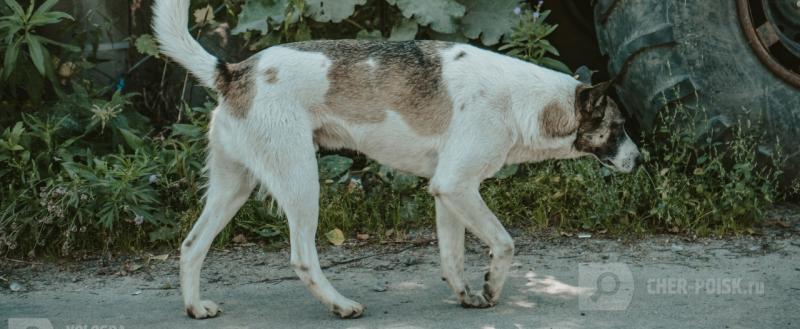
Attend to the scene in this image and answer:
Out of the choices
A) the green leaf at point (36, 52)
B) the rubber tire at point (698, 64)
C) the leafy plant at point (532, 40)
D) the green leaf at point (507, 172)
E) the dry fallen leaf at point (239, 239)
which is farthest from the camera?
the green leaf at point (507, 172)

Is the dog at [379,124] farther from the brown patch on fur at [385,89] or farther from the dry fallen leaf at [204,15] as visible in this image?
the dry fallen leaf at [204,15]

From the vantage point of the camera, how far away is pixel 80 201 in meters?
5.38

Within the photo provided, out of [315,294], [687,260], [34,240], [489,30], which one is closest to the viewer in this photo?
A: [315,294]

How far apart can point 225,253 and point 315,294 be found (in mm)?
1288

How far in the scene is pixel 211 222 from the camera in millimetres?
4441

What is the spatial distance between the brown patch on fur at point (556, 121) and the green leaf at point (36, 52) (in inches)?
105

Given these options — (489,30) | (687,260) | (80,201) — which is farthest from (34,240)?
(687,260)

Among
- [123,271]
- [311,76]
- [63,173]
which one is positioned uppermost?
[311,76]

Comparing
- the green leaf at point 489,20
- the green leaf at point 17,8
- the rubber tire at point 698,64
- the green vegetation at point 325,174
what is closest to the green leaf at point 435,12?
the green vegetation at point 325,174

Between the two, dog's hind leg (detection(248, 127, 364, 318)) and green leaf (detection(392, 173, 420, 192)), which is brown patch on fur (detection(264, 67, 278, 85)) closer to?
dog's hind leg (detection(248, 127, 364, 318))

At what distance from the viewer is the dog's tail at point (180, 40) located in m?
4.34

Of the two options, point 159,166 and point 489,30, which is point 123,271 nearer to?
point 159,166

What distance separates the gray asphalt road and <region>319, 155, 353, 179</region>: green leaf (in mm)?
486

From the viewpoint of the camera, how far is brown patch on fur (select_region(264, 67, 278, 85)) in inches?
169
